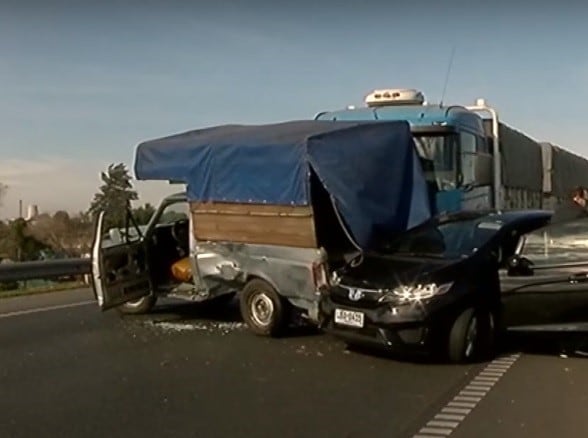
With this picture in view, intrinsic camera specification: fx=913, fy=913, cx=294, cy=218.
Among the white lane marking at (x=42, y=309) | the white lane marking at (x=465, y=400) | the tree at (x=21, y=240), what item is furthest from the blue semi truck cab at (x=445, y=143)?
the tree at (x=21, y=240)

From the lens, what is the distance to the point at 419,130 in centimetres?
1341

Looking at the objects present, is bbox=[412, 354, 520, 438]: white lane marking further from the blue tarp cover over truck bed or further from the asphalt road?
the blue tarp cover over truck bed

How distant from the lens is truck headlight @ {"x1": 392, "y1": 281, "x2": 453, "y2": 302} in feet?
28.7

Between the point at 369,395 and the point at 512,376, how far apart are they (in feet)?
5.28

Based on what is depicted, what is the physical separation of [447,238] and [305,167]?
68.3 inches

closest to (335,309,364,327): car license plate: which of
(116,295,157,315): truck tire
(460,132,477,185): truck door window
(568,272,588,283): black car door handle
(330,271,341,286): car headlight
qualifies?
(330,271,341,286): car headlight

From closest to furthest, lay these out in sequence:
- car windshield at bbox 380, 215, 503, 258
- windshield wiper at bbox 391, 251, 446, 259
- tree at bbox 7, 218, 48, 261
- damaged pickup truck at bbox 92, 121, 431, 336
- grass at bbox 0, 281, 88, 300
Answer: windshield wiper at bbox 391, 251, 446, 259, car windshield at bbox 380, 215, 503, 258, damaged pickup truck at bbox 92, 121, 431, 336, grass at bbox 0, 281, 88, 300, tree at bbox 7, 218, 48, 261

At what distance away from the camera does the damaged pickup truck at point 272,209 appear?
10.2 meters

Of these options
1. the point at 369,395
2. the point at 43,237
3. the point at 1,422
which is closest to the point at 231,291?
the point at 369,395

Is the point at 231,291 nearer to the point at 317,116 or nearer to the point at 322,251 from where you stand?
the point at 322,251

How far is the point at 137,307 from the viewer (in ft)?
42.4

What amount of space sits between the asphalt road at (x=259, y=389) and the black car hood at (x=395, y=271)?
0.80 metres

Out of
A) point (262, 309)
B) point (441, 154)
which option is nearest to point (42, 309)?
point (262, 309)

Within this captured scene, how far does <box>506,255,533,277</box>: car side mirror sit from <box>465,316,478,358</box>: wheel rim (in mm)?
635
